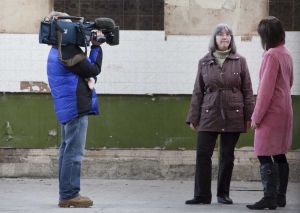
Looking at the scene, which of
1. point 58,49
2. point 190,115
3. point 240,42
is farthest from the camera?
point 240,42

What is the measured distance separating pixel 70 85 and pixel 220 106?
4.70 feet

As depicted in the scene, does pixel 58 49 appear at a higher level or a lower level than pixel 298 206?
higher

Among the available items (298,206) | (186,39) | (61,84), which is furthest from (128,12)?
(298,206)

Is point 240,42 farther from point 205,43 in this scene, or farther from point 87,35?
point 87,35

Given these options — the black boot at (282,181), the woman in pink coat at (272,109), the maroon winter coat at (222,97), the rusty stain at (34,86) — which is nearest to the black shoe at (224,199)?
the woman in pink coat at (272,109)

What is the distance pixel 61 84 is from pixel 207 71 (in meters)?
1.41

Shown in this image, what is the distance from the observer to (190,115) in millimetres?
8250

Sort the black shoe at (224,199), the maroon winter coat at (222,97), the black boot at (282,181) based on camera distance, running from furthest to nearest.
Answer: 1. the black shoe at (224,199)
2. the maroon winter coat at (222,97)
3. the black boot at (282,181)

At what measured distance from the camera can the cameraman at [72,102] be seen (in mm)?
7715

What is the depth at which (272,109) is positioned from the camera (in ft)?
25.4

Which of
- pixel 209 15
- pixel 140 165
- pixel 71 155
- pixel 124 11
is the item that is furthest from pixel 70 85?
pixel 209 15

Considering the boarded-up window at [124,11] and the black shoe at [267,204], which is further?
the boarded-up window at [124,11]

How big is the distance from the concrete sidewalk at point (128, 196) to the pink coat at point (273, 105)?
2.00 feet

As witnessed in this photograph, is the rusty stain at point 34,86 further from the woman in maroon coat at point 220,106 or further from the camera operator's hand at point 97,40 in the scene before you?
the woman in maroon coat at point 220,106
